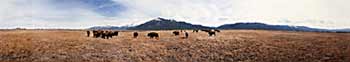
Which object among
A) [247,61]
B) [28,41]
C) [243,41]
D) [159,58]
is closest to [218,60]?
[247,61]

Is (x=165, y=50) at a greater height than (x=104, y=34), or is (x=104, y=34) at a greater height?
(x=104, y=34)

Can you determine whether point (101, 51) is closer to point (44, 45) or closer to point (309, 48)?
point (44, 45)

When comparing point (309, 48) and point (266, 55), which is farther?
point (309, 48)

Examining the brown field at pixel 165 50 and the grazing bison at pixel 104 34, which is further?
the grazing bison at pixel 104 34

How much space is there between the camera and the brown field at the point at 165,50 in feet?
151

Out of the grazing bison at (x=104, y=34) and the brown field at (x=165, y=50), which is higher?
the grazing bison at (x=104, y=34)

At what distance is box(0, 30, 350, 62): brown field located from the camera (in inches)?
1817

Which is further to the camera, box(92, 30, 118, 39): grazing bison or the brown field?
box(92, 30, 118, 39): grazing bison

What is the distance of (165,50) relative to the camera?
5088cm

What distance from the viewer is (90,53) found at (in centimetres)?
4741

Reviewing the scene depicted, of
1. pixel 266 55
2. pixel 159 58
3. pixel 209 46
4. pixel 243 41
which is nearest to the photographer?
pixel 159 58

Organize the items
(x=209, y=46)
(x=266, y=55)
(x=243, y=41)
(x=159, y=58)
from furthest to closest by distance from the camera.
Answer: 1. (x=243, y=41)
2. (x=209, y=46)
3. (x=266, y=55)
4. (x=159, y=58)

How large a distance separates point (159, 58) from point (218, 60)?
231 inches

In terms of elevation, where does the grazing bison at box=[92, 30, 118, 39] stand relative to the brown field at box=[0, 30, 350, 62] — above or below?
above
